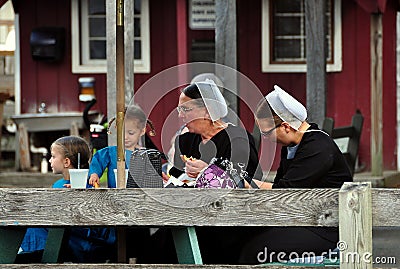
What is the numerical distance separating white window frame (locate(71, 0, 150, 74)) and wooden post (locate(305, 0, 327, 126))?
2.98 meters

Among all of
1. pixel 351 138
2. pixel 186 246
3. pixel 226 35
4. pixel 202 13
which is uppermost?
pixel 202 13

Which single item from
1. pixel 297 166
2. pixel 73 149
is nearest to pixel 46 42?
pixel 73 149

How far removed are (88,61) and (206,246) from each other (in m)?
6.72

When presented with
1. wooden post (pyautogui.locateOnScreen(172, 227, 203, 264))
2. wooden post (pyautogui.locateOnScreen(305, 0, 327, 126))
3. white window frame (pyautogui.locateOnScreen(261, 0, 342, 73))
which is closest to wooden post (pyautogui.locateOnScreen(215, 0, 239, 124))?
wooden post (pyautogui.locateOnScreen(305, 0, 327, 126))

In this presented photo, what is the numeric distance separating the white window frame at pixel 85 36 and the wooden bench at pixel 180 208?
709 cm

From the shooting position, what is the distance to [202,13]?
1116cm

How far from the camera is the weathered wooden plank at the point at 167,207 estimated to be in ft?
14.1

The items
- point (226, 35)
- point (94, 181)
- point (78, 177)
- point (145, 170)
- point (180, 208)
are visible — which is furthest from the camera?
point (226, 35)

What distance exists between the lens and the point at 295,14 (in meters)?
11.4

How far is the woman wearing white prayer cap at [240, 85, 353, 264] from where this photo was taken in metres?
4.86

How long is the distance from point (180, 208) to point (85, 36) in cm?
745

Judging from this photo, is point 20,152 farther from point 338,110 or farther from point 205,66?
point 338,110

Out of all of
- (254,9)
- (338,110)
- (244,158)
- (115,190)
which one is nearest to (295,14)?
(254,9)

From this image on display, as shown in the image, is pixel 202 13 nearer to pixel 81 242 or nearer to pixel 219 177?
pixel 81 242
